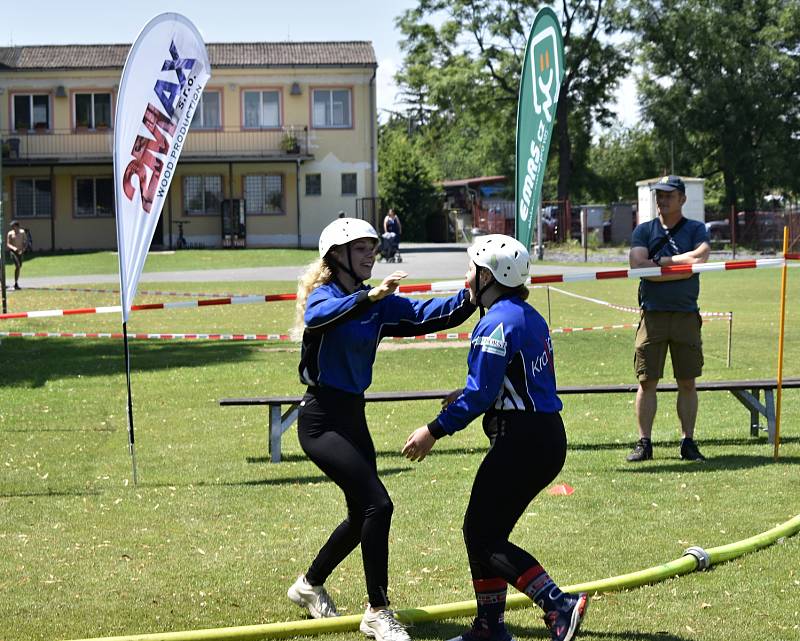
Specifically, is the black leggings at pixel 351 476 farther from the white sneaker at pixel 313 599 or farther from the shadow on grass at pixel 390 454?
the shadow on grass at pixel 390 454

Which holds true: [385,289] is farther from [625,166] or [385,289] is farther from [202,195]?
[625,166]

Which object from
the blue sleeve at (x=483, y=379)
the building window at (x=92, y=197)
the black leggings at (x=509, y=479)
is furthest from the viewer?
the building window at (x=92, y=197)

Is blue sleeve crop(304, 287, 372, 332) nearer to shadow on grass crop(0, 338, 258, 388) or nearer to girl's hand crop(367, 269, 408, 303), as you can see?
girl's hand crop(367, 269, 408, 303)

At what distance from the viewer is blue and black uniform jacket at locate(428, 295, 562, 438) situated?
16.6 feet

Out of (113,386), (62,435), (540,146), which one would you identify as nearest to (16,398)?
(113,386)

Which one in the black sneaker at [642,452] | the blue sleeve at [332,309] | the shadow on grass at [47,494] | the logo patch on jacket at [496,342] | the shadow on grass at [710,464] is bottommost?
the shadow on grass at [47,494]

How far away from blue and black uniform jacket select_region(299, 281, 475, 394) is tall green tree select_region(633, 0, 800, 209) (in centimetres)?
5243

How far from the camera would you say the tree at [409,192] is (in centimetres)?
6400

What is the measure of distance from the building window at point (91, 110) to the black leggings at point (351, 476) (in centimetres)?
4991

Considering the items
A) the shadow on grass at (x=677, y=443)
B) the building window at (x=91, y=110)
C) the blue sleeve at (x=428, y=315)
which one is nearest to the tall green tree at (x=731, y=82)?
the building window at (x=91, y=110)

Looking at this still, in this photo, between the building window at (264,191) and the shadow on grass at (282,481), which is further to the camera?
the building window at (264,191)

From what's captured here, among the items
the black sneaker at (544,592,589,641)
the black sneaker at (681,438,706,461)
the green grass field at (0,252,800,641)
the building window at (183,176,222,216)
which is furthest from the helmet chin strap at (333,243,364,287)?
the building window at (183,176,222,216)

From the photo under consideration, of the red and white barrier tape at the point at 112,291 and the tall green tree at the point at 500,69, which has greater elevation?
the tall green tree at the point at 500,69

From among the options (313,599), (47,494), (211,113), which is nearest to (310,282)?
(313,599)
